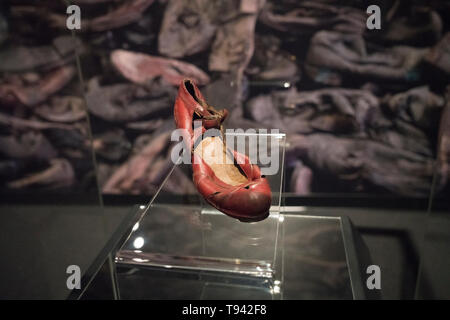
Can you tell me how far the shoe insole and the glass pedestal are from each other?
143mm

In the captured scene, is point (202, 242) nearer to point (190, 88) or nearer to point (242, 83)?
point (190, 88)

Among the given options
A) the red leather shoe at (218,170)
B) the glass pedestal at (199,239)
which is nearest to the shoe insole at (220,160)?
the red leather shoe at (218,170)

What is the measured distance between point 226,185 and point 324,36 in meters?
0.97

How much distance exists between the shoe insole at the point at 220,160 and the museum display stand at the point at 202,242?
0.14 metres

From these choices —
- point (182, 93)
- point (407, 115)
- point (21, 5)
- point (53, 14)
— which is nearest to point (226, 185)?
point (182, 93)

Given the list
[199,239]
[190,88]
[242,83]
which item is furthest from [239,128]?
[199,239]

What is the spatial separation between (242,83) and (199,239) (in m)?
0.91

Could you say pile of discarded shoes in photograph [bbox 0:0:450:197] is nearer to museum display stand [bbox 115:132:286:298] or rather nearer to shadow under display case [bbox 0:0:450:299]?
shadow under display case [bbox 0:0:450:299]

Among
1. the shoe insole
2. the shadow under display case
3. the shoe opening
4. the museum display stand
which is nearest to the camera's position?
the museum display stand

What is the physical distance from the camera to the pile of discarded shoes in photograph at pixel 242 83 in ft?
6.05

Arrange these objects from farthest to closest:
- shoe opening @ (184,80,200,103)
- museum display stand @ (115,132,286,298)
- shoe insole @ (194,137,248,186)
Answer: shoe opening @ (184,80,200,103) → shoe insole @ (194,137,248,186) → museum display stand @ (115,132,286,298)

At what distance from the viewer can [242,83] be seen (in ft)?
6.48

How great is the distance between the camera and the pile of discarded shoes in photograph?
6.05ft

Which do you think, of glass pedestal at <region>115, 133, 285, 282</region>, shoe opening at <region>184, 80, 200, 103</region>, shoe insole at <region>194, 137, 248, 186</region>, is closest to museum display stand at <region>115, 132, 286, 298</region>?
glass pedestal at <region>115, 133, 285, 282</region>
